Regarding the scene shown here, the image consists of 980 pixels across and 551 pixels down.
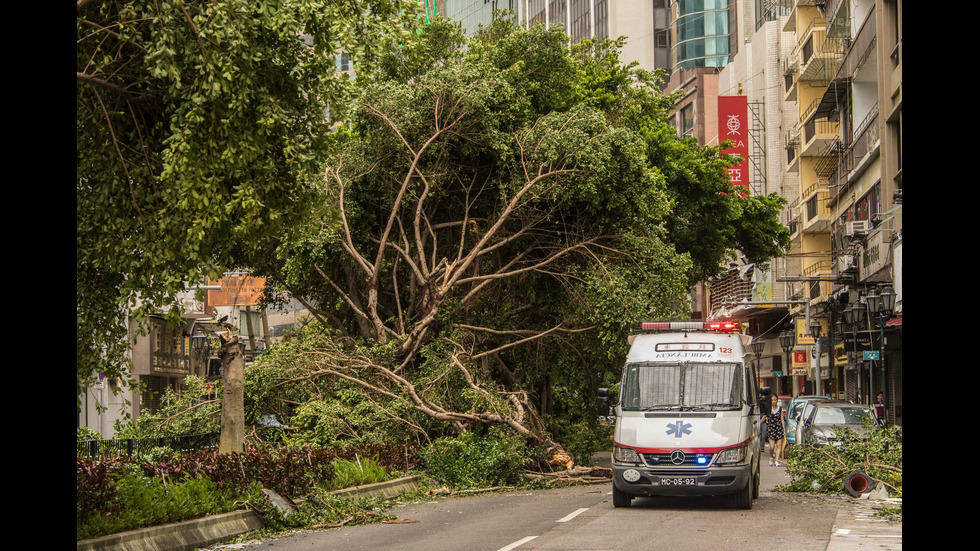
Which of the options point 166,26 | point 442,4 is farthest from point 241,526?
point 442,4

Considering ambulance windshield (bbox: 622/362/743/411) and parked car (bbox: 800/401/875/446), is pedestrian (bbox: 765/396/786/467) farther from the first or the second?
ambulance windshield (bbox: 622/362/743/411)

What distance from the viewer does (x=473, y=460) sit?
69.9ft

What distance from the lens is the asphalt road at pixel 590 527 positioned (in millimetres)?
12250

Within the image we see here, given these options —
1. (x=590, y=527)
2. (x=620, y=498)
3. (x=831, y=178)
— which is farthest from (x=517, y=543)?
(x=831, y=178)

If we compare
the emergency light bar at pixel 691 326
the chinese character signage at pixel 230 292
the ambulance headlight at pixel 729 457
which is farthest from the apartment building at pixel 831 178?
the chinese character signage at pixel 230 292

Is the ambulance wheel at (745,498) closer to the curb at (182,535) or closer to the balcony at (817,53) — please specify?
the curb at (182,535)

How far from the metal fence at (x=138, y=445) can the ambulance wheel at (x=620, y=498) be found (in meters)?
6.84

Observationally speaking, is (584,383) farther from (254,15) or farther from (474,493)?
(254,15)

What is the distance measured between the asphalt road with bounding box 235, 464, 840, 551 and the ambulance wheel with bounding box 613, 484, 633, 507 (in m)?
0.18

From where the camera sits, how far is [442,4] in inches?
5812

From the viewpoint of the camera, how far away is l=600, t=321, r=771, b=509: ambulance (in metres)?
15.5

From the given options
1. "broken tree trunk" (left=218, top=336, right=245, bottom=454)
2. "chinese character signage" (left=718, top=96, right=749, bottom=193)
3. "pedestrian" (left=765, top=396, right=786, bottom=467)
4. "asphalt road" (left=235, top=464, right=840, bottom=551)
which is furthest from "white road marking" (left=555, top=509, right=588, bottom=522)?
"chinese character signage" (left=718, top=96, right=749, bottom=193)

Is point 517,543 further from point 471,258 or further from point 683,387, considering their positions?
point 471,258

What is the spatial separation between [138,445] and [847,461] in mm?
11737
